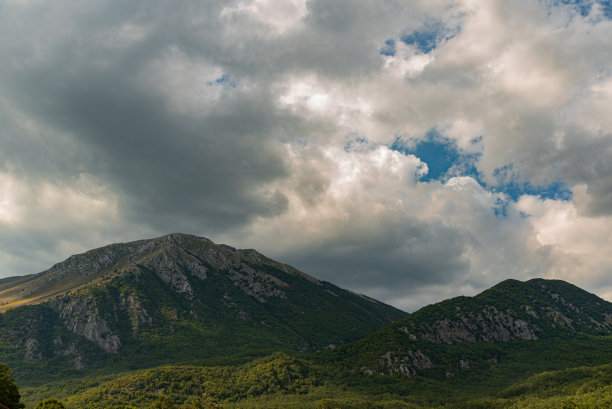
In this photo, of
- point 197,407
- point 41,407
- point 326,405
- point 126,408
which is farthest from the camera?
point 326,405

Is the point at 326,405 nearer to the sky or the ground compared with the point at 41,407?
nearer to the ground

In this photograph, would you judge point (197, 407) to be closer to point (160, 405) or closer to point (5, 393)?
point (160, 405)

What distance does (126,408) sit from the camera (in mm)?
169125

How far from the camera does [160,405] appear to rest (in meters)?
162

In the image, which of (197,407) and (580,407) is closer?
(197,407)

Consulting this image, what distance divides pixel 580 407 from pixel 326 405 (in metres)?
130

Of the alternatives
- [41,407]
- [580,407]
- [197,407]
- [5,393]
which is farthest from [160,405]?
[580,407]

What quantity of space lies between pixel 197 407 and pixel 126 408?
123 feet

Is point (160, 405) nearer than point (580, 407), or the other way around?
point (160, 405)

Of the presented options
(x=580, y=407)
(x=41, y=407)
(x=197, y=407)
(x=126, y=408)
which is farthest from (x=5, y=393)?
(x=580, y=407)

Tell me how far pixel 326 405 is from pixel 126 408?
93220 mm

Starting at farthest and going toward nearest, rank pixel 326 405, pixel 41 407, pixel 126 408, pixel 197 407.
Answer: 1. pixel 326 405
2. pixel 126 408
3. pixel 197 407
4. pixel 41 407

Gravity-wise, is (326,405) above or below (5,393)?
below

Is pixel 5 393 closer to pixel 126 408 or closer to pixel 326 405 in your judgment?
pixel 126 408
